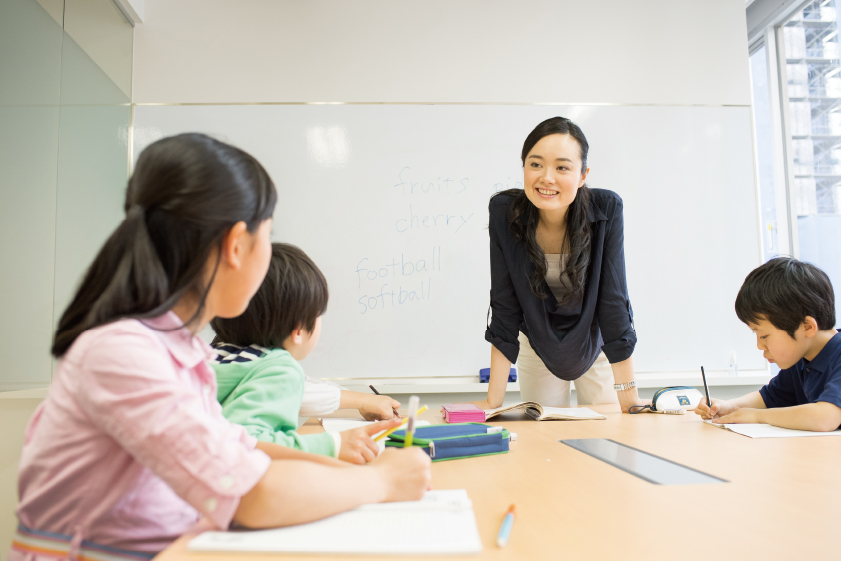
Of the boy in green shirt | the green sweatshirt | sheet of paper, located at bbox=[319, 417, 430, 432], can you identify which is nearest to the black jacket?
sheet of paper, located at bbox=[319, 417, 430, 432]

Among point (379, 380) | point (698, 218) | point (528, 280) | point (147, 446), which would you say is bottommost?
point (379, 380)

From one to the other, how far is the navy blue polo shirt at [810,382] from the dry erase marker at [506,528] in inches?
39.0

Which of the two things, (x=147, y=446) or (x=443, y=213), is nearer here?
(x=147, y=446)

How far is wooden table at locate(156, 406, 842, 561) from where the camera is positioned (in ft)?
1.66

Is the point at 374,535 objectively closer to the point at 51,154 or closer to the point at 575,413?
the point at 575,413

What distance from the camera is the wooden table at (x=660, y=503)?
0.51m

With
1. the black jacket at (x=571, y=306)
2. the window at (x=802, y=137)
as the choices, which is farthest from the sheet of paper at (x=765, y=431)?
the window at (x=802, y=137)

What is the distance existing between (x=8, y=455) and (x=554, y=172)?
6.03 ft

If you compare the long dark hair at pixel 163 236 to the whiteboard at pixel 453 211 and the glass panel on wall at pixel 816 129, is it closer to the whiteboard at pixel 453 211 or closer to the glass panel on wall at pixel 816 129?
the whiteboard at pixel 453 211

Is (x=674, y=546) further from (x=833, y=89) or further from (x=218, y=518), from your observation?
(x=833, y=89)

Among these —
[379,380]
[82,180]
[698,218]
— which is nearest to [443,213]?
[379,380]

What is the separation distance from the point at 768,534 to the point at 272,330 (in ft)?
2.89

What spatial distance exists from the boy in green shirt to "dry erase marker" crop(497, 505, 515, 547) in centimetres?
35

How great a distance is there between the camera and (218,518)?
52cm
